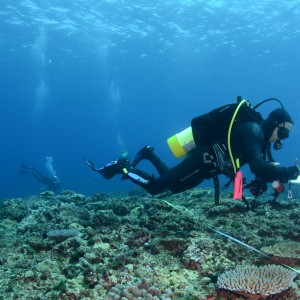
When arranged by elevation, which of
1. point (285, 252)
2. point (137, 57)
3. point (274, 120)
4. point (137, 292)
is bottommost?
point (285, 252)

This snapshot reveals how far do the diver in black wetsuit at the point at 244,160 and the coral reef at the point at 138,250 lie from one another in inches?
32.0

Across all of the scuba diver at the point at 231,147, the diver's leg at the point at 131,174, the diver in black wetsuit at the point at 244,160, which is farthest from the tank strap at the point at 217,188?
the diver's leg at the point at 131,174

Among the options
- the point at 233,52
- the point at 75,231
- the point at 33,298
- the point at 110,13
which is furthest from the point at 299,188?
the point at 233,52

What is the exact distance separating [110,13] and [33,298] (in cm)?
3813

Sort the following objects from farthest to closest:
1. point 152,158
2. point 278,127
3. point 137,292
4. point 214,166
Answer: point 152,158 < point 214,166 < point 278,127 < point 137,292

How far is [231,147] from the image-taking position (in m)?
6.22

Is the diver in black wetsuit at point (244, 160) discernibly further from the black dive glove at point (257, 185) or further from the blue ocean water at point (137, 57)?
the blue ocean water at point (137, 57)

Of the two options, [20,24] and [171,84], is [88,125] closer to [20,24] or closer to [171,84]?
[171,84]

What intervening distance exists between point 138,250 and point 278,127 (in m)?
3.35

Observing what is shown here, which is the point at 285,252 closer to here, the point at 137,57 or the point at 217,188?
the point at 217,188

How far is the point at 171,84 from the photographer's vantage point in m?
80.1

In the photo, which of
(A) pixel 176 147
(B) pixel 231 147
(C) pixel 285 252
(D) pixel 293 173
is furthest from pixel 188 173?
(C) pixel 285 252

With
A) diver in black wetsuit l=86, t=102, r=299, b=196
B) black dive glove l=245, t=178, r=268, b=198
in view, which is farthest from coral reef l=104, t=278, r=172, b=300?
diver in black wetsuit l=86, t=102, r=299, b=196

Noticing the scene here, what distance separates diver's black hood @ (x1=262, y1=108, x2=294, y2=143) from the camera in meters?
5.95
